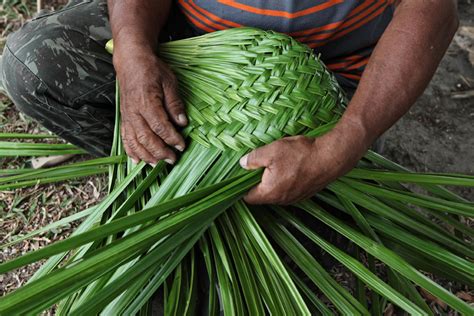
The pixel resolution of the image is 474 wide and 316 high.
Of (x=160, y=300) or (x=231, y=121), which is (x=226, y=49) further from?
(x=160, y=300)

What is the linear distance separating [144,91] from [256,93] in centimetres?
24

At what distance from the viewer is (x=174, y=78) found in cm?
113

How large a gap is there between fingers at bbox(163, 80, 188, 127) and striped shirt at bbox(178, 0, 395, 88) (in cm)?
25

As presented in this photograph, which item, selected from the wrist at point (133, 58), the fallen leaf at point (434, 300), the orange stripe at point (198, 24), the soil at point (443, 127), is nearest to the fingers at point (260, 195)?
the wrist at point (133, 58)

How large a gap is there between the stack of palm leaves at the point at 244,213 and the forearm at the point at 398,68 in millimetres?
75

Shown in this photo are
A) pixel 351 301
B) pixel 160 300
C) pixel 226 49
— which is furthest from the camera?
pixel 160 300

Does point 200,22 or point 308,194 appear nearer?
point 308,194

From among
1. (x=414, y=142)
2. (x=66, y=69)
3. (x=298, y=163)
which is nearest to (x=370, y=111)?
(x=298, y=163)

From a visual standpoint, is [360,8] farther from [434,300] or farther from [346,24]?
[434,300]

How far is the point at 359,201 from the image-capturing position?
1123 mm

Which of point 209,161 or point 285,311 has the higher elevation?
point 209,161

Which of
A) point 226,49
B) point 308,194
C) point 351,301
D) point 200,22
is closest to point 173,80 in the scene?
point 226,49

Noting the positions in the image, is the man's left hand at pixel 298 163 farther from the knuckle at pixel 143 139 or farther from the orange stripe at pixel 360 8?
the orange stripe at pixel 360 8

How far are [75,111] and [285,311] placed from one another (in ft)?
2.57
